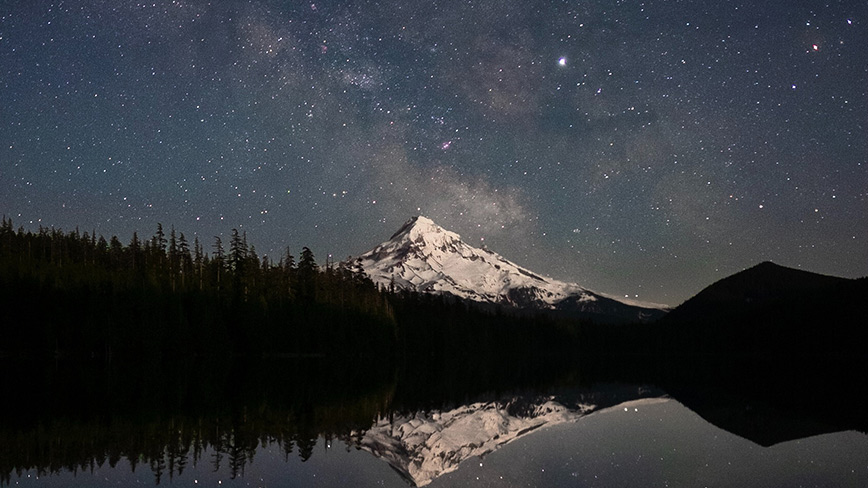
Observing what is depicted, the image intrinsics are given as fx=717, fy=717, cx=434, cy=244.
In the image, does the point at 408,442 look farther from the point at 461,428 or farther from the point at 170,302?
the point at 170,302

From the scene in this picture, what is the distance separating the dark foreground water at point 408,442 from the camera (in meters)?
17.3

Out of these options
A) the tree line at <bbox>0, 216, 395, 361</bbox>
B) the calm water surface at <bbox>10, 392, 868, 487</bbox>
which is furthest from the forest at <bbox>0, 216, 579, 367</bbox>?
the calm water surface at <bbox>10, 392, 868, 487</bbox>

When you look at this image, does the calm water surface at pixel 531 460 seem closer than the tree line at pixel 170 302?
Yes

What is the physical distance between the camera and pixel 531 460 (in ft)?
67.3

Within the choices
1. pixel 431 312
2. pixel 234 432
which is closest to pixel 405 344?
pixel 431 312

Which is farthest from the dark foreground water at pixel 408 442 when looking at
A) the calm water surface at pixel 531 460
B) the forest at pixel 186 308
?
the forest at pixel 186 308

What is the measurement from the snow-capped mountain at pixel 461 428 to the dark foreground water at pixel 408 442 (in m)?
0.08

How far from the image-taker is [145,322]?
91312 millimetres

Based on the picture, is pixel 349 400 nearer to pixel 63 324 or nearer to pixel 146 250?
pixel 63 324

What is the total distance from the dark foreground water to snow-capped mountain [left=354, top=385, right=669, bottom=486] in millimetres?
83

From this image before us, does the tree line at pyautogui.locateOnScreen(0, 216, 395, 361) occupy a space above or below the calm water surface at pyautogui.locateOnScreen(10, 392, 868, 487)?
above

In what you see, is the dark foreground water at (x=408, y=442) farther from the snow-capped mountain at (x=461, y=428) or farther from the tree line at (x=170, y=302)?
the tree line at (x=170, y=302)

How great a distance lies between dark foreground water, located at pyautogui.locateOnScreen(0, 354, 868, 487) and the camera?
56.6 ft

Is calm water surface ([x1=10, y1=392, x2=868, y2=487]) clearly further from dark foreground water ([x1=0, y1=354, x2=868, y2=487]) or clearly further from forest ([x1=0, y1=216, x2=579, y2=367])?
forest ([x1=0, y1=216, x2=579, y2=367])
